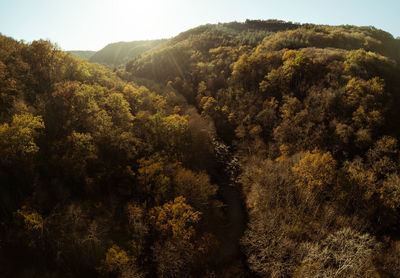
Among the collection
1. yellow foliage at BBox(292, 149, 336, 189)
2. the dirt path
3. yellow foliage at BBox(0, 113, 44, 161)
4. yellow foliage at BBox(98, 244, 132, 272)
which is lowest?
the dirt path

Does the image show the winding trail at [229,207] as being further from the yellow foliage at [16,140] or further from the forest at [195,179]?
the yellow foliage at [16,140]

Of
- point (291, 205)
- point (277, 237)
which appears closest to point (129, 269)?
point (277, 237)

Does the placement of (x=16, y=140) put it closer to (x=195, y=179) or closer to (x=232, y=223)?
(x=195, y=179)

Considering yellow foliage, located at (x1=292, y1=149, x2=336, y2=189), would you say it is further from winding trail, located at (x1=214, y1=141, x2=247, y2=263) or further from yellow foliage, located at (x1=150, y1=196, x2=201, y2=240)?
yellow foliage, located at (x1=150, y1=196, x2=201, y2=240)

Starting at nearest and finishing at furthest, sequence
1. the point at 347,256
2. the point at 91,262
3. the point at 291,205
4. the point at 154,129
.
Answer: the point at 347,256
the point at 91,262
the point at 291,205
the point at 154,129

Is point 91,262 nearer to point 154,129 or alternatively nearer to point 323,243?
point 154,129

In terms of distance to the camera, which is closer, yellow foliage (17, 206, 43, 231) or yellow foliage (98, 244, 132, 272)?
yellow foliage (17, 206, 43, 231)

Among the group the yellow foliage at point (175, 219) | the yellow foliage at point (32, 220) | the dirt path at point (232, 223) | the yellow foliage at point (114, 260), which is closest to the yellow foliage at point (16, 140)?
the yellow foliage at point (32, 220)

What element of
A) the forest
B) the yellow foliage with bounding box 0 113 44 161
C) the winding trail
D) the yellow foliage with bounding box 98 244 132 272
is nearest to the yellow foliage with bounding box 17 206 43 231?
the forest
